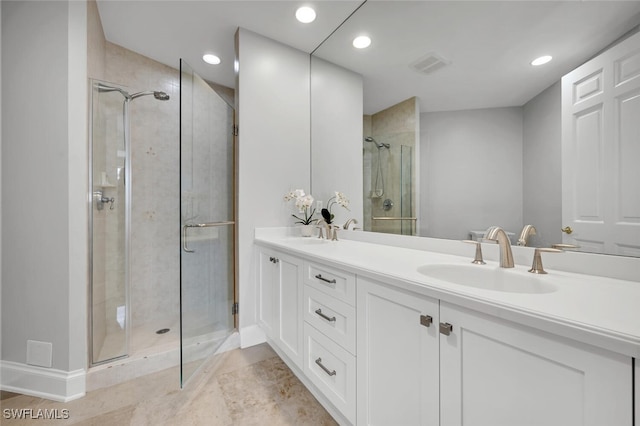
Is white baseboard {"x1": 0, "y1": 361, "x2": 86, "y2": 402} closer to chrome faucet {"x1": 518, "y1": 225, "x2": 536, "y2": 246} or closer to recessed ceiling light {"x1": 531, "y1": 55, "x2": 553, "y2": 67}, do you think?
chrome faucet {"x1": 518, "y1": 225, "x2": 536, "y2": 246}

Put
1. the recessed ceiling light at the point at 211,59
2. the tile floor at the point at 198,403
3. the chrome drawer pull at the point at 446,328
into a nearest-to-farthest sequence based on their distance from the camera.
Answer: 1. the chrome drawer pull at the point at 446,328
2. the tile floor at the point at 198,403
3. the recessed ceiling light at the point at 211,59

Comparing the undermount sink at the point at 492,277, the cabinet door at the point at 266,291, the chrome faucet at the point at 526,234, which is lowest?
the cabinet door at the point at 266,291

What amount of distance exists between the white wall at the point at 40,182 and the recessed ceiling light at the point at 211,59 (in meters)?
0.95

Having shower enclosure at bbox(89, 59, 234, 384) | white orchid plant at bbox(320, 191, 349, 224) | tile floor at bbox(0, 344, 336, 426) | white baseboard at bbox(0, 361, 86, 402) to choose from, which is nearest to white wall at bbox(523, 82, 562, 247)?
white orchid plant at bbox(320, 191, 349, 224)

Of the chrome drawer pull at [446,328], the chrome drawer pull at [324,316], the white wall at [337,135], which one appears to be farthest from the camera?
the white wall at [337,135]

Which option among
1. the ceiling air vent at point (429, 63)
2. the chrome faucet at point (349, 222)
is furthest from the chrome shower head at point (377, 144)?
the chrome faucet at point (349, 222)

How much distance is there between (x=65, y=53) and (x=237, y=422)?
7.25 feet

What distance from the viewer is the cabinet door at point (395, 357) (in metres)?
0.78

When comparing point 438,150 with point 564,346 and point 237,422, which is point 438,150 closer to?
point 564,346

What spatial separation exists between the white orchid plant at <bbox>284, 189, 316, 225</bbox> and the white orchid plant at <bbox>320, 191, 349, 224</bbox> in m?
0.13

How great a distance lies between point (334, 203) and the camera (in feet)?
6.99

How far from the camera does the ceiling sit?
3.19ft

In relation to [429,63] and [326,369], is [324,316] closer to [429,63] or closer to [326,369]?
[326,369]

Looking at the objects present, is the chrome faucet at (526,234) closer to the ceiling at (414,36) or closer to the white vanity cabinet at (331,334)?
the ceiling at (414,36)
